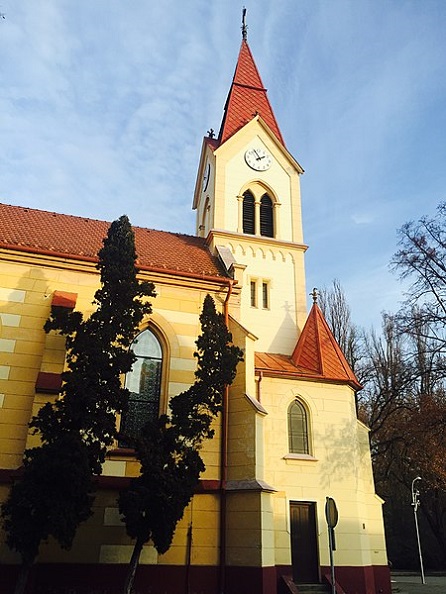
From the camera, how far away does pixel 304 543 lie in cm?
1494

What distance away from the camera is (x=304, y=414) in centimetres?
1641

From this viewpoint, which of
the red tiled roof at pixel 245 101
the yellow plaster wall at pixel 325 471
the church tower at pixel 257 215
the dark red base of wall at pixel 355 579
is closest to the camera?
the dark red base of wall at pixel 355 579

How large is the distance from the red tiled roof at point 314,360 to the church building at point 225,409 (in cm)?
5

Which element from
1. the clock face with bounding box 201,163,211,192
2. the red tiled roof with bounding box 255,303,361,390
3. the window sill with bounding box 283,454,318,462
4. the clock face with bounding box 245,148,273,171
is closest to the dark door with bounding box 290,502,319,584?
the window sill with bounding box 283,454,318,462

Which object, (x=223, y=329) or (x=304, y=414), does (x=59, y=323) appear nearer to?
(x=223, y=329)

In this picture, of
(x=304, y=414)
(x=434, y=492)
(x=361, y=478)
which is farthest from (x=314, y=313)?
(x=434, y=492)

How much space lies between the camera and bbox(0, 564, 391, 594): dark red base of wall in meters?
11.2

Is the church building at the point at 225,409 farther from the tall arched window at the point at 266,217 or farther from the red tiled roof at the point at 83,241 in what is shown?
the tall arched window at the point at 266,217

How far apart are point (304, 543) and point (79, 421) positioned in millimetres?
8485

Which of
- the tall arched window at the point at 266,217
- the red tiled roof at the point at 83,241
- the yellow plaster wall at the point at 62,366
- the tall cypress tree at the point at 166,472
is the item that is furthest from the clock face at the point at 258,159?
the tall cypress tree at the point at 166,472

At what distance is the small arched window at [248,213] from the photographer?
21481 millimetres

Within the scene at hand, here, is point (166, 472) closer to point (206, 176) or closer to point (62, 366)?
point (62, 366)

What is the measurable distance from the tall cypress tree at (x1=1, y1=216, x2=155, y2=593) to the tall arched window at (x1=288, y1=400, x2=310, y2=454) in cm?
702

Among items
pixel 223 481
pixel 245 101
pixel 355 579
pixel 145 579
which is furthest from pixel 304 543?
pixel 245 101
